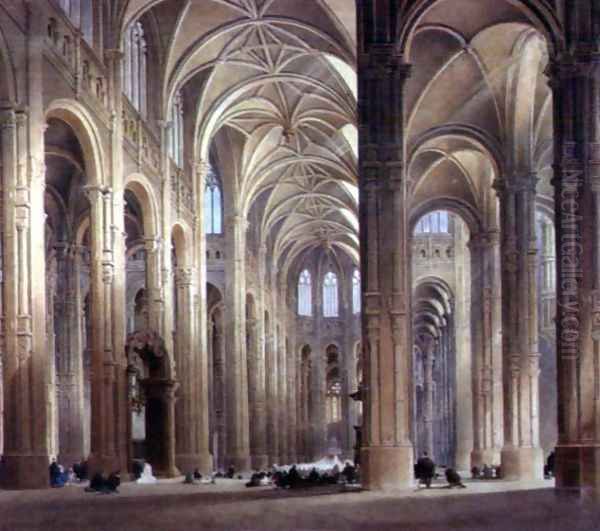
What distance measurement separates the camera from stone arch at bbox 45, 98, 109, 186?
1132 inches

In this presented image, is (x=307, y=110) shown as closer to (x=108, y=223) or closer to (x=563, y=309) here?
(x=108, y=223)

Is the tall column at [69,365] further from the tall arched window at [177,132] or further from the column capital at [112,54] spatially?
the column capital at [112,54]

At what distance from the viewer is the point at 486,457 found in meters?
46.3

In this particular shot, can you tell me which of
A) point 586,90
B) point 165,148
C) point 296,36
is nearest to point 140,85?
point 165,148

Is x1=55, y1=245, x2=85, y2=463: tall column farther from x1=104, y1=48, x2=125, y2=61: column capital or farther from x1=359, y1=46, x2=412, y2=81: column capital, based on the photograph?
x1=359, y1=46, x2=412, y2=81: column capital

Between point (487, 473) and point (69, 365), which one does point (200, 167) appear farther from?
point (487, 473)

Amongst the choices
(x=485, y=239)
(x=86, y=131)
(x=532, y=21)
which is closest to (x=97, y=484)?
(x=86, y=131)

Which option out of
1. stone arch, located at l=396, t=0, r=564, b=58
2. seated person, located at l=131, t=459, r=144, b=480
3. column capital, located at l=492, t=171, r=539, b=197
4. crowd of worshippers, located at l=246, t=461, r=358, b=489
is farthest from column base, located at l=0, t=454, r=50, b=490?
column capital, located at l=492, t=171, r=539, b=197

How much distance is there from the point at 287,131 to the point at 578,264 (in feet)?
86.5

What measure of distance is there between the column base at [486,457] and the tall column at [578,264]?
2058cm

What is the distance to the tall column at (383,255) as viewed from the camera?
1038 inches

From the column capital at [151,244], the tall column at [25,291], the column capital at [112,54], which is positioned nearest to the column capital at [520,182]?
the column capital at [151,244]

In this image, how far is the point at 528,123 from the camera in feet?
128

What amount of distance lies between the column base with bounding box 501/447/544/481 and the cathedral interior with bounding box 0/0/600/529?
0.07 metres
